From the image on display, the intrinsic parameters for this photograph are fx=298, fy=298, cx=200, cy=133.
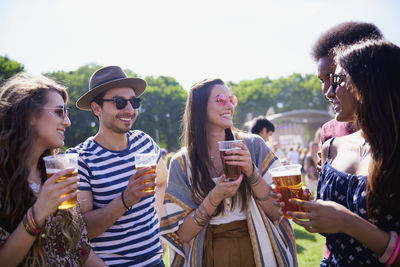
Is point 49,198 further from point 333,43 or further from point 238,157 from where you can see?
point 333,43

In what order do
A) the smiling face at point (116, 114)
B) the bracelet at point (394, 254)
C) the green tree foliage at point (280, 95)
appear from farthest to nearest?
the green tree foliage at point (280, 95) < the smiling face at point (116, 114) < the bracelet at point (394, 254)

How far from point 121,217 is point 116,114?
3.81 feet

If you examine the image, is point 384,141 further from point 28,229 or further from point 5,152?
point 5,152

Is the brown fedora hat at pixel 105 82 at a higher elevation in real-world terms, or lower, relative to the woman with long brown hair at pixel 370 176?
higher

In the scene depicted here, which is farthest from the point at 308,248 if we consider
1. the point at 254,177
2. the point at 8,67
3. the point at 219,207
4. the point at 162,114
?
the point at 162,114

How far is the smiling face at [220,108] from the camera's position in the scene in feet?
10.1

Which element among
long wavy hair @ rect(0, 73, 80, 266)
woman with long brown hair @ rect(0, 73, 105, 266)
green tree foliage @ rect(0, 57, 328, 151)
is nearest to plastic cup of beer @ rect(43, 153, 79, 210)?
woman with long brown hair @ rect(0, 73, 105, 266)

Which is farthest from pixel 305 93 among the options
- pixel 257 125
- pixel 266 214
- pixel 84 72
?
pixel 266 214

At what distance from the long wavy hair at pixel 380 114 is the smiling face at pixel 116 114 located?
2406 mm

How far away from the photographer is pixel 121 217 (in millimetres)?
3102

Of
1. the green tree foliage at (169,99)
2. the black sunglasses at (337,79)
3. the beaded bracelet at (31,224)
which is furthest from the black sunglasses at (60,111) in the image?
the green tree foliage at (169,99)

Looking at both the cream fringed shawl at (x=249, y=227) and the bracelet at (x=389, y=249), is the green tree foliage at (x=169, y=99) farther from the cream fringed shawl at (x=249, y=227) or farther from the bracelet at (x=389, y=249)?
the bracelet at (x=389, y=249)

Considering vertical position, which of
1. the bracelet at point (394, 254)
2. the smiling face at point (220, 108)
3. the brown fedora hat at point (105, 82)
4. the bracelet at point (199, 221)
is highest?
the brown fedora hat at point (105, 82)

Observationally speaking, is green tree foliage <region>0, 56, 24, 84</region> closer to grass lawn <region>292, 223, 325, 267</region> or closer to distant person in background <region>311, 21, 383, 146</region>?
grass lawn <region>292, 223, 325, 267</region>
